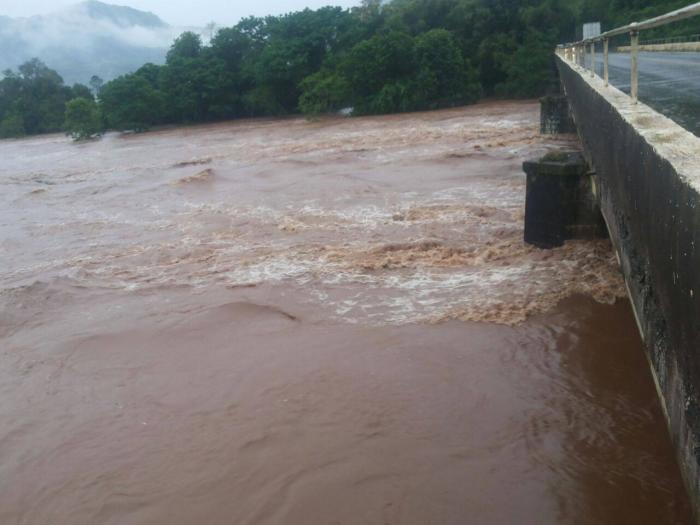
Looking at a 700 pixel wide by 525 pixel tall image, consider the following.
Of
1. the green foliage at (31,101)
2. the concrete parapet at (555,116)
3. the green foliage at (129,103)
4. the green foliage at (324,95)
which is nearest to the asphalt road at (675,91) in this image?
the concrete parapet at (555,116)

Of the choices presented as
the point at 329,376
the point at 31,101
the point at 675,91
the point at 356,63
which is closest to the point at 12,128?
the point at 31,101

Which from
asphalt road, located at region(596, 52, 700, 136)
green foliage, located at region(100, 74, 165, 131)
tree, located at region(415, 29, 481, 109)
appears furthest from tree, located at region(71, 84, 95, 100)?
asphalt road, located at region(596, 52, 700, 136)

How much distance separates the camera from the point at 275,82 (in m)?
41.7

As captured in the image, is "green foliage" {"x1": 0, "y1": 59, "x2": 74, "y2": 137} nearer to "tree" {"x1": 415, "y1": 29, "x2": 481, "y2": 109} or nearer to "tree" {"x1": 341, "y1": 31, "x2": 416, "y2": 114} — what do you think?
Answer: "tree" {"x1": 341, "y1": 31, "x2": 416, "y2": 114}

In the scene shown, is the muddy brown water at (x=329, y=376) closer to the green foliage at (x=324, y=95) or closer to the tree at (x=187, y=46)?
the green foliage at (x=324, y=95)

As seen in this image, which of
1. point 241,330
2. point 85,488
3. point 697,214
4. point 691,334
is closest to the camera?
point 697,214

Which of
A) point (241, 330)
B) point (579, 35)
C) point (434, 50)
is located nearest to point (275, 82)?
point (434, 50)

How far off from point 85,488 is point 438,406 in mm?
2858

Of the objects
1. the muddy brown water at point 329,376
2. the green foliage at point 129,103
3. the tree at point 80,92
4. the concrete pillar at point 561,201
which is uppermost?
the tree at point 80,92

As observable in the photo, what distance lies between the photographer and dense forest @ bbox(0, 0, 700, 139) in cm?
3538

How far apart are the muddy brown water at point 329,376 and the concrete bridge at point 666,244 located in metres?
0.96

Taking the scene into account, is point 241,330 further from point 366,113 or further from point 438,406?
point 366,113

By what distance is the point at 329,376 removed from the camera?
6.29 metres

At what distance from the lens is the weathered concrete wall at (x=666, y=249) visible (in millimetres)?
3068
